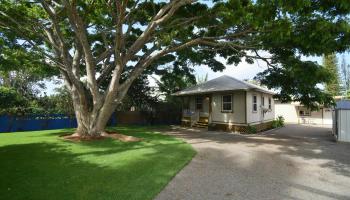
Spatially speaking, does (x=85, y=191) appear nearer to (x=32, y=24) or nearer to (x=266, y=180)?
(x=266, y=180)

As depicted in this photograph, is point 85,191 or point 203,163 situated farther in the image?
point 203,163

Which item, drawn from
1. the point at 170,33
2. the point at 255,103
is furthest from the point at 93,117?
the point at 255,103

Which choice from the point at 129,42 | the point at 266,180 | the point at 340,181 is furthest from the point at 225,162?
the point at 129,42

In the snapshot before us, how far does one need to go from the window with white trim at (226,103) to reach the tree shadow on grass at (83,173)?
30.7ft

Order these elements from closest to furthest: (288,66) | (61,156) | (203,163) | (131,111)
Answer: (203,163) → (61,156) → (288,66) → (131,111)

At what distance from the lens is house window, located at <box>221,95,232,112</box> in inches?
699

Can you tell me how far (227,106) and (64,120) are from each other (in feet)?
42.7

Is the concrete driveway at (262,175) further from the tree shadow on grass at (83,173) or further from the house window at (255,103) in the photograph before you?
the house window at (255,103)

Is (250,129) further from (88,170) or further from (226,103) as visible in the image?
(88,170)

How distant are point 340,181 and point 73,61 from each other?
1299cm

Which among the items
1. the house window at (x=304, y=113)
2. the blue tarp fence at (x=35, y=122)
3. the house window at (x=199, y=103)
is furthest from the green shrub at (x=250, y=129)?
the house window at (x=304, y=113)

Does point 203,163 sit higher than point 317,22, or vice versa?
point 317,22

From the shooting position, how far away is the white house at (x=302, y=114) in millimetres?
28609

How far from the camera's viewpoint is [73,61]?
45.0 feet
